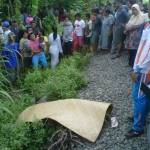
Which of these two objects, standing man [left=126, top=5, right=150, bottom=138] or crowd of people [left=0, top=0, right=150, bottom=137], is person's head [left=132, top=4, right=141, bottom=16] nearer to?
crowd of people [left=0, top=0, right=150, bottom=137]

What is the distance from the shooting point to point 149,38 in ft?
18.9

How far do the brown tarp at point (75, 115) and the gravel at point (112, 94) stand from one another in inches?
6.1

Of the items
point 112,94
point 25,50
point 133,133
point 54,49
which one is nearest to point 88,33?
point 54,49

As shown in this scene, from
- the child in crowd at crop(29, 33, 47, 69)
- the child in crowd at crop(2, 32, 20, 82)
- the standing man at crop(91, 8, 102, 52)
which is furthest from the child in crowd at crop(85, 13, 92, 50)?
the child in crowd at crop(2, 32, 20, 82)

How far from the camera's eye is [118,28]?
12.7 metres

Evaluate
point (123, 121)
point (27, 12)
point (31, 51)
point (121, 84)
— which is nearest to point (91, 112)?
point (123, 121)

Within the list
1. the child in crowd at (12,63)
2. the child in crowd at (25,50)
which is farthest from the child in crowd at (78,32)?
the child in crowd at (12,63)

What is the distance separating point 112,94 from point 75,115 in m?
2.06

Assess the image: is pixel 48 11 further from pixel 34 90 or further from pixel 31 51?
pixel 34 90

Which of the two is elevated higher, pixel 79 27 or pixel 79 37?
pixel 79 27

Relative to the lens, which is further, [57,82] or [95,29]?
[95,29]

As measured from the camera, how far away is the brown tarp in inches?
265

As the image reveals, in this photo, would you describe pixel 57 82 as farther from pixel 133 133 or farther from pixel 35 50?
pixel 133 133

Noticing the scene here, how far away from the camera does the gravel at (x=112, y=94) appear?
6.39 m
